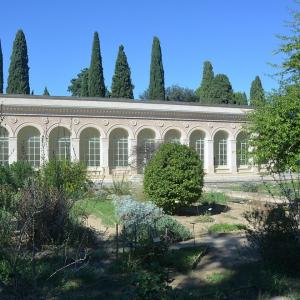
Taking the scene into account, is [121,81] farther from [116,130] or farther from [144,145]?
[144,145]

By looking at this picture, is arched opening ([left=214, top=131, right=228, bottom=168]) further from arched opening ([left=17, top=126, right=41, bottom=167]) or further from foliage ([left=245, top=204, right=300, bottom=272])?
foliage ([left=245, top=204, right=300, bottom=272])

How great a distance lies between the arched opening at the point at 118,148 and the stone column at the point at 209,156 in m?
6.25

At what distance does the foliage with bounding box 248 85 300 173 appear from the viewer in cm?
1249

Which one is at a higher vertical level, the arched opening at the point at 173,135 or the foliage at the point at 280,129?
the arched opening at the point at 173,135

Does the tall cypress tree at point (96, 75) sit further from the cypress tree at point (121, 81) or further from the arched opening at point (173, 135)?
the arched opening at point (173, 135)

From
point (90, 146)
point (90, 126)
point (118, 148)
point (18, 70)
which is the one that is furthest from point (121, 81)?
point (90, 126)

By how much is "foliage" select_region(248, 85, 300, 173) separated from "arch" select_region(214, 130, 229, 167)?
890 inches

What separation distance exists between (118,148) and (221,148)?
27.7ft

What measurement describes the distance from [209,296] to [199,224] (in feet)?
21.2

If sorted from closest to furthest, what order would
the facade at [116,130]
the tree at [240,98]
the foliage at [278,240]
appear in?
the foliage at [278,240] < the facade at [116,130] < the tree at [240,98]

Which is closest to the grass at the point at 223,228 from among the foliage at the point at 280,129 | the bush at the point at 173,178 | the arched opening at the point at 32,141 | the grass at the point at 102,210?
the foliage at the point at 280,129

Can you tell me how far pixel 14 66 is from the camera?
4041 cm

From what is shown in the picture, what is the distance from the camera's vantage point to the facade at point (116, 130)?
1188 inches

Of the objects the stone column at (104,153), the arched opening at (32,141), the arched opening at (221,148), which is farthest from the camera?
the arched opening at (221,148)
